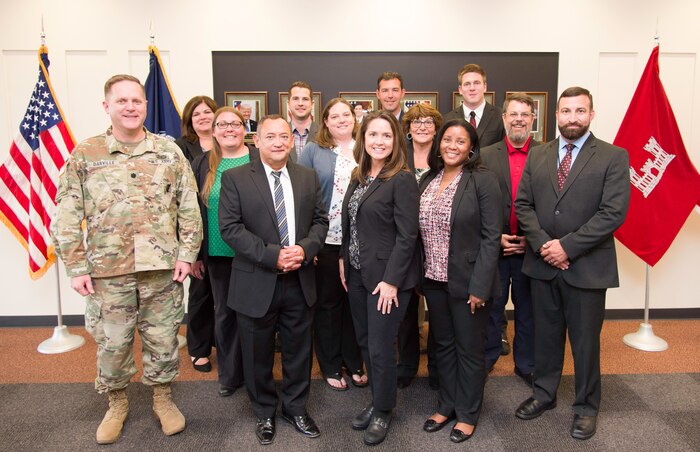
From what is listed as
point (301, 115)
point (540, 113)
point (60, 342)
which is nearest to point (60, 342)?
point (60, 342)

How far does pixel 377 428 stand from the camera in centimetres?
259

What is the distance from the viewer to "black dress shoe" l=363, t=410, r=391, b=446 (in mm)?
2564

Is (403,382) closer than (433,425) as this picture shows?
No

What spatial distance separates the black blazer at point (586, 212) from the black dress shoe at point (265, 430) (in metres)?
1.70

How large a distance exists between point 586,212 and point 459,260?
0.76m

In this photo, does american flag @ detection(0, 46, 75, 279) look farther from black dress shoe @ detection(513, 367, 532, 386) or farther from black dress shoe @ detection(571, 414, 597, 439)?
black dress shoe @ detection(571, 414, 597, 439)

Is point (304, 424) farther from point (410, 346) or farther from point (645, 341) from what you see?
point (645, 341)

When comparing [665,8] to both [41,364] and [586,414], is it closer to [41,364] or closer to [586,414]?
[586,414]

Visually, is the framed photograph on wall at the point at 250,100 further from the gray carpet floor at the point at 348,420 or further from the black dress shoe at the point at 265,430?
the black dress shoe at the point at 265,430

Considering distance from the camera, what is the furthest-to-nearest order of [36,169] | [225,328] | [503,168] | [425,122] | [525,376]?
1. [36,169]
2. [525,376]
3. [503,168]
4. [225,328]
5. [425,122]

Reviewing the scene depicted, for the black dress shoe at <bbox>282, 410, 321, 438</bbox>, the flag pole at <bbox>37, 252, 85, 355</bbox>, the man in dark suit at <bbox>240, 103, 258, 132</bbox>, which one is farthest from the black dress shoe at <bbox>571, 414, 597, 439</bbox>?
the flag pole at <bbox>37, 252, 85, 355</bbox>

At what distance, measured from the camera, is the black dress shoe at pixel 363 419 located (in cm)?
272

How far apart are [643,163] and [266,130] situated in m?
3.09

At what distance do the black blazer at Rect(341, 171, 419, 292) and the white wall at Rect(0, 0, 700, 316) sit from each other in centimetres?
216
